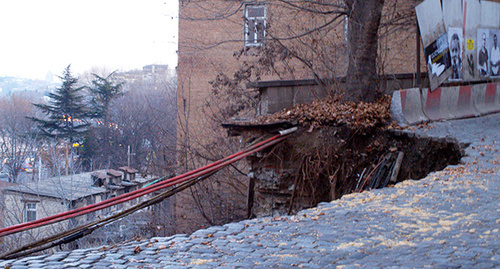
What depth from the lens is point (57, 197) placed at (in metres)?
24.0

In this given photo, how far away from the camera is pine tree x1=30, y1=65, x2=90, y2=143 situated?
49375 mm

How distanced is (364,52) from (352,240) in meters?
7.25

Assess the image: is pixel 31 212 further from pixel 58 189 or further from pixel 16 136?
pixel 16 136

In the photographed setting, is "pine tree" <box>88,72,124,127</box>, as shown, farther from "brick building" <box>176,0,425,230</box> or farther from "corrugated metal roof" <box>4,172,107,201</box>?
"brick building" <box>176,0,425,230</box>

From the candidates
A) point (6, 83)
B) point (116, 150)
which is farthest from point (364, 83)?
point (6, 83)

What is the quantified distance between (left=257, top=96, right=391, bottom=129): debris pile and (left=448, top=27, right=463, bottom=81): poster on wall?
228 cm

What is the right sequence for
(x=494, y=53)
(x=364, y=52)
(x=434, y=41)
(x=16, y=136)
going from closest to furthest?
(x=434, y=41)
(x=364, y=52)
(x=494, y=53)
(x=16, y=136)

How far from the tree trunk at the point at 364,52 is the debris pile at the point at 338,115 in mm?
462

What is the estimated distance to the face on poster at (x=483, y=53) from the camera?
1265 centimetres

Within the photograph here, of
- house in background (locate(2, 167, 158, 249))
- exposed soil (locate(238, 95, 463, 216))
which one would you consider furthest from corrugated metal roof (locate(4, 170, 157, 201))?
exposed soil (locate(238, 95, 463, 216))

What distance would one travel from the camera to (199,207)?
1731 cm

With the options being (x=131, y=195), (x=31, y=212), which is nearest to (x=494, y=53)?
(x=131, y=195)

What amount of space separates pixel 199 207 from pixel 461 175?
11816mm

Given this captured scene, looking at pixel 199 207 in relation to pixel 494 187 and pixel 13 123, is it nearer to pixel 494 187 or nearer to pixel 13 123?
pixel 494 187
